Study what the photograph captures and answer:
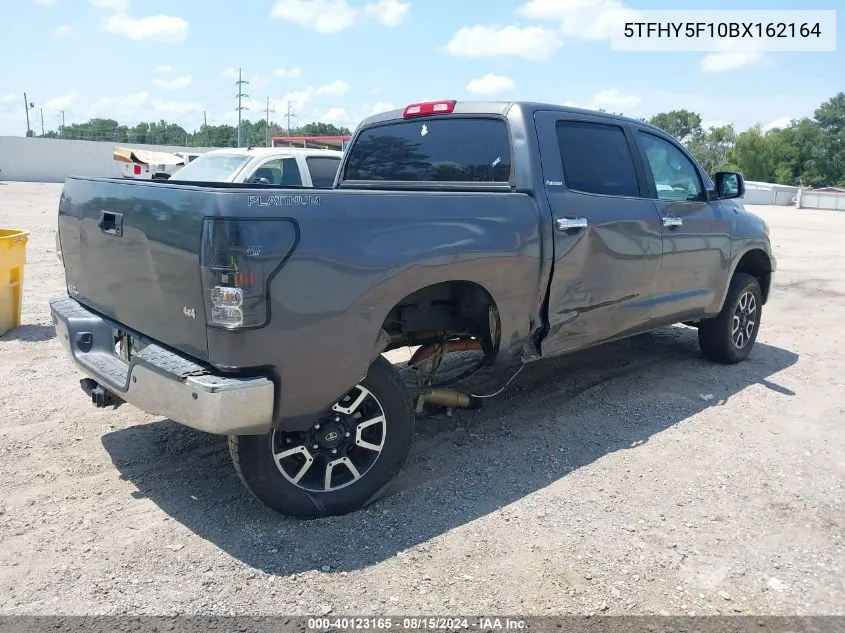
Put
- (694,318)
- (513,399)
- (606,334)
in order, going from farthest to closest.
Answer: (694,318) < (513,399) < (606,334)

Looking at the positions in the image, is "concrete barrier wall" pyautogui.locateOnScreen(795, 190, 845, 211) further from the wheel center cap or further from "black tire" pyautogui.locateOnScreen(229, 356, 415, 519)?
the wheel center cap

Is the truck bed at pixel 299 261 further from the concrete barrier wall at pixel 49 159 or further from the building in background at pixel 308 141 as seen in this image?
the concrete barrier wall at pixel 49 159

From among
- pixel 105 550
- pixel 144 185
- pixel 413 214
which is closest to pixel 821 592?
pixel 413 214

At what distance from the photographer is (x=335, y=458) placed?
3.44 metres

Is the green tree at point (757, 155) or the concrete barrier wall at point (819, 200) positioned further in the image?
the green tree at point (757, 155)

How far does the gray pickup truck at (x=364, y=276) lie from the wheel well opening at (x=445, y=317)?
0.04 ft

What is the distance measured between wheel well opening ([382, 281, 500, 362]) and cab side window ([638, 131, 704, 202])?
6.42 feet

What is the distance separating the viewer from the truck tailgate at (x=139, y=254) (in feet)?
9.73

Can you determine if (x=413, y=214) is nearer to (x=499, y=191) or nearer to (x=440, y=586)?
(x=499, y=191)

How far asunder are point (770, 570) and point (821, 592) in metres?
0.22

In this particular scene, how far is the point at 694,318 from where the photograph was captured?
18.6ft

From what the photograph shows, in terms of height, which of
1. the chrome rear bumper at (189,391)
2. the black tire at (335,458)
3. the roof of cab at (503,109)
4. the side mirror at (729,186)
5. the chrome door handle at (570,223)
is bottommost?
the black tire at (335,458)

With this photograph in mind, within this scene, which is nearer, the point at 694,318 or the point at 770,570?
the point at 770,570

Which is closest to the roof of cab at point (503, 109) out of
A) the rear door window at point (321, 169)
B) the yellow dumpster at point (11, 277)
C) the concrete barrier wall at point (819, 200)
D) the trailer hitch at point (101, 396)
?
the trailer hitch at point (101, 396)
